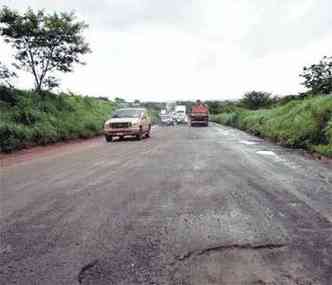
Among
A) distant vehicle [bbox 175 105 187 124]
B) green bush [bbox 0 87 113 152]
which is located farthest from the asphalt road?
distant vehicle [bbox 175 105 187 124]

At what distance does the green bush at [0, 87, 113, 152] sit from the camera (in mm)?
14484

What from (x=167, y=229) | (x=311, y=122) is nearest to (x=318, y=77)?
(x=311, y=122)

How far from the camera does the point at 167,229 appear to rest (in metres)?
4.10

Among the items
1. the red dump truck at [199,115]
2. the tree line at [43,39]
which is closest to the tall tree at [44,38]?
the tree line at [43,39]

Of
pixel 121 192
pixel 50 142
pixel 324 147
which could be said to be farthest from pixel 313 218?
pixel 50 142

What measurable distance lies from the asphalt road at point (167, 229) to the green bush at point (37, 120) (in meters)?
7.35

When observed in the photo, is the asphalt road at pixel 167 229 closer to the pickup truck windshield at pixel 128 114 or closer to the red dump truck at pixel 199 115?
the pickup truck windshield at pixel 128 114

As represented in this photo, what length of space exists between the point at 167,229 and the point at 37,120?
49.0ft

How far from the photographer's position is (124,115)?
21.2m

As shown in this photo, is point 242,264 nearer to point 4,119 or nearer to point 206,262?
point 206,262

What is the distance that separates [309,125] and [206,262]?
13916 mm

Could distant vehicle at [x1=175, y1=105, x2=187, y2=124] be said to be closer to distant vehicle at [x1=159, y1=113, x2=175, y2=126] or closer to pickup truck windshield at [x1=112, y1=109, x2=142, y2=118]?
distant vehicle at [x1=159, y1=113, x2=175, y2=126]

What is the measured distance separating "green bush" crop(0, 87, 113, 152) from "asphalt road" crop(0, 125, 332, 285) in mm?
7347

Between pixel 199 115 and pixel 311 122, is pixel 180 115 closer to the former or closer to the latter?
pixel 199 115
